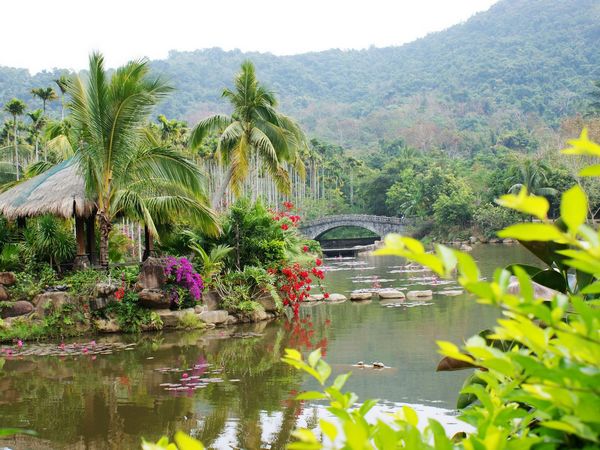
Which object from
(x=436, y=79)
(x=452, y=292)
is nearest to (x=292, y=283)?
(x=452, y=292)

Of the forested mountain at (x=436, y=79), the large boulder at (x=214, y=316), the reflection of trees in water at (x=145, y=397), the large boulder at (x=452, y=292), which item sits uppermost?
the forested mountain at (x=436, y=79)

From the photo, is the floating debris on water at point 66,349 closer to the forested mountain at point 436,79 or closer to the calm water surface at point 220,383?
the calm water surface at point 220,383

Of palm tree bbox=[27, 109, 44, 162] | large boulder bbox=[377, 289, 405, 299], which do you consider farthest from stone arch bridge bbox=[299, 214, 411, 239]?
large boulder bbox=[377, 289, 405, 299]

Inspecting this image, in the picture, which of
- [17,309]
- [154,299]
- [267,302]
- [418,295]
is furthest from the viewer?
[418,295]

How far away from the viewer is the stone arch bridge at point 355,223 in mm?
41688

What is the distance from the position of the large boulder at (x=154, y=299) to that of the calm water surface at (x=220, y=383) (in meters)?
0.66

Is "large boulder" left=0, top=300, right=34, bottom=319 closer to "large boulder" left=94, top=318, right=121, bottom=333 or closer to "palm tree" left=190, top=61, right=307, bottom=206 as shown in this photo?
"large boulder" left=94, top=318, right=121, bottom=333

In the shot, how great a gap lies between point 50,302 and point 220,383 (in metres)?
4.75

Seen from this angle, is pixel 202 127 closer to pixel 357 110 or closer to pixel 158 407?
pixel 158 407

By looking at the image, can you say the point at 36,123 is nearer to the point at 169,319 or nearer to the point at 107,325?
the point at 107,325

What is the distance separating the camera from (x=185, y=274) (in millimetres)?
11641

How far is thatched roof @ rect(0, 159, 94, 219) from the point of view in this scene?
38.8ft

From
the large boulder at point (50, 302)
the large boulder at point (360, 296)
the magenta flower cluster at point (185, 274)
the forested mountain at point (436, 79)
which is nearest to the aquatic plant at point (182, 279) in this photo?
the magenta flower cluster at point (185, 274)

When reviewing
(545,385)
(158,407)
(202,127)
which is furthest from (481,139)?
(545,385)
